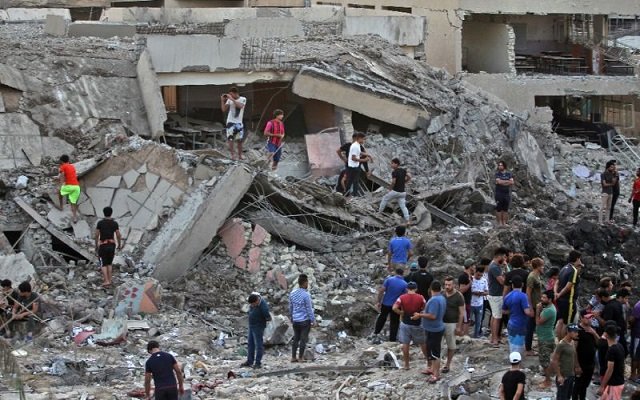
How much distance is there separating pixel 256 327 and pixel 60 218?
15.9 feet

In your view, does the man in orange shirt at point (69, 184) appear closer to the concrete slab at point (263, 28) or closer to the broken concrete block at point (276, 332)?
the broken concrete block at point (276, 332)

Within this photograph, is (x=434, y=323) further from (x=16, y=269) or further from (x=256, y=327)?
(x=16, y=269)

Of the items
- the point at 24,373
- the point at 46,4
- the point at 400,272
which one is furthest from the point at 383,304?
the point at 46,4

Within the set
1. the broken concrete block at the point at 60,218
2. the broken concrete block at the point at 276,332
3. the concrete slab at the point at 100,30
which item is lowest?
the broken concrete block at the point at 276,332

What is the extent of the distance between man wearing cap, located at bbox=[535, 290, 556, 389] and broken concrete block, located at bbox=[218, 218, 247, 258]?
594 centimetres

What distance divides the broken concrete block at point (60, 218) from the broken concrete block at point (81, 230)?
12 cm

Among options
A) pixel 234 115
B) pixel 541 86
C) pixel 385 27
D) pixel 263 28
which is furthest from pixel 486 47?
pixel 234 115

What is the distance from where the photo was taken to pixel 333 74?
955 inches

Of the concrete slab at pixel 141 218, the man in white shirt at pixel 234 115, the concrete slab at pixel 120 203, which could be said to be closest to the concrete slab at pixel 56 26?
→ the man in white shirt at pixel 234 115

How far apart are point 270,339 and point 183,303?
1759mm

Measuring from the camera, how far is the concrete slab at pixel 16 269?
18734 mm

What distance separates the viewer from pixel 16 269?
61.7 feet

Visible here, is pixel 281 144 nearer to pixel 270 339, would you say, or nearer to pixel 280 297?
pixel 280 297

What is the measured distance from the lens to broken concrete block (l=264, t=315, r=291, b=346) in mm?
17719
